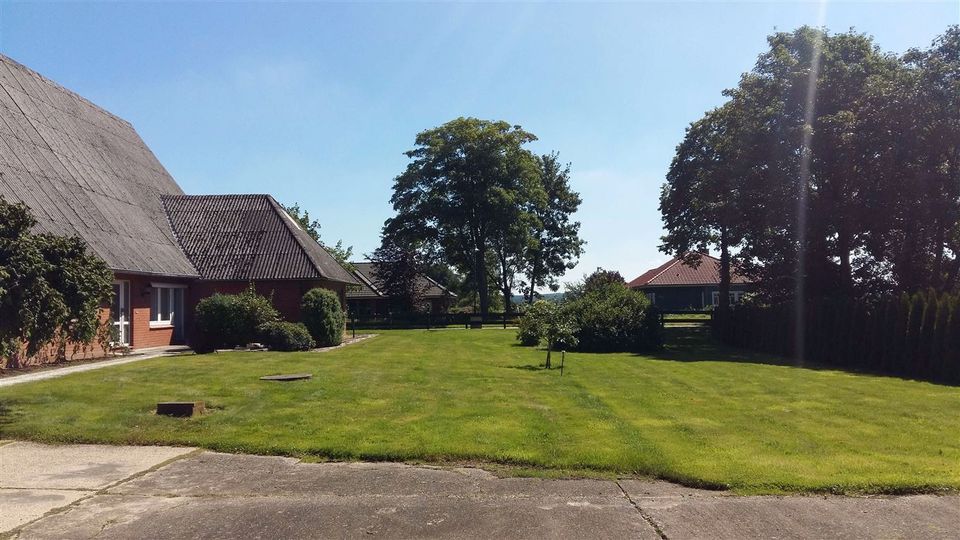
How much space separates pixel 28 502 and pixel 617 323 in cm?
2232

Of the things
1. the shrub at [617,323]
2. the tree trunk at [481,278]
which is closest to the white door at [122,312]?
the shrub at [617,323]

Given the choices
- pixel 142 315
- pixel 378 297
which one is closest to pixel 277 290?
pixel 142 315

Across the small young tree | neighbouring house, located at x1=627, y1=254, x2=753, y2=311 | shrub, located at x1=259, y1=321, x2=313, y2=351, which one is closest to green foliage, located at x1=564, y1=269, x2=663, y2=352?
the small young tree

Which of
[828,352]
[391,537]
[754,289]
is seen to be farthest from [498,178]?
[391,537]

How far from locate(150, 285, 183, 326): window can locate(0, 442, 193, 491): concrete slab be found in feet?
51.6

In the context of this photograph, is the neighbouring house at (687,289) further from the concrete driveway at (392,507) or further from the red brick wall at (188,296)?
the concrete driveway at (392,507)

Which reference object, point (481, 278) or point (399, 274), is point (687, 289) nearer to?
point (481, 278)

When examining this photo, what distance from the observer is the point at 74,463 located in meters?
7.31

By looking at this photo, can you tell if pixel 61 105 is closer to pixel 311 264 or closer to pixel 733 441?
pixel 311 264

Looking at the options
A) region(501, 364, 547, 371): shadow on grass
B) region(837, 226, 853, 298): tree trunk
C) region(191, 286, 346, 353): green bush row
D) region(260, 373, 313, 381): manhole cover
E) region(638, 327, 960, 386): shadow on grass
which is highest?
region(837, 226, 853, 298): tree trunk

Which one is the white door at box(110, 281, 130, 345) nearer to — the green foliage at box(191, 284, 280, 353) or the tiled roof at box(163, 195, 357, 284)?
the green foliage at box(191, 284, 280, 353)

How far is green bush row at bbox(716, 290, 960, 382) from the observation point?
1859cm

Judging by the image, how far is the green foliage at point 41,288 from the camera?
901cm

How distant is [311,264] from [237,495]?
20363mm
